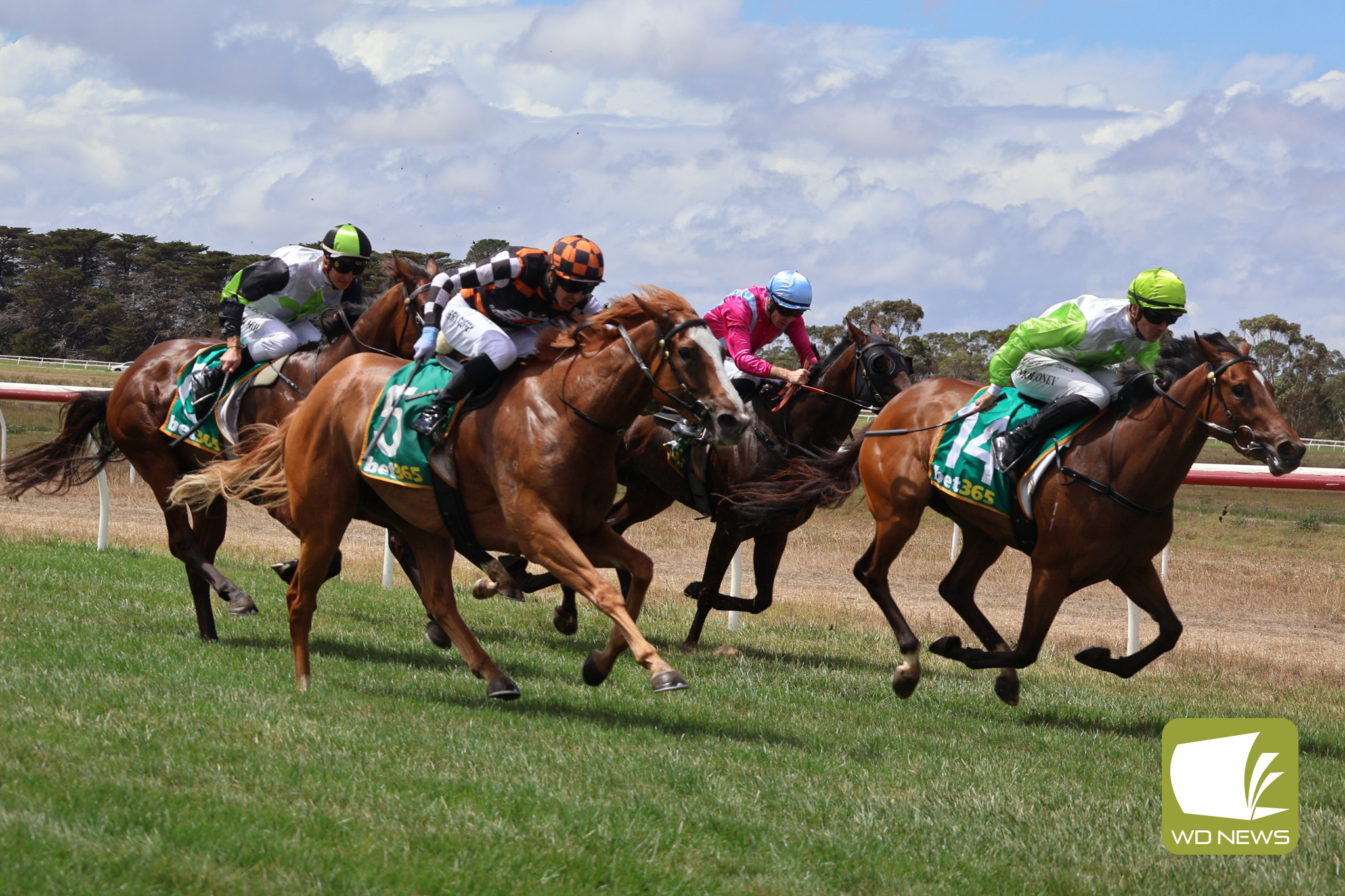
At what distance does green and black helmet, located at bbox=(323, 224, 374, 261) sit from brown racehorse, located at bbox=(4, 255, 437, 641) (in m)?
0.33

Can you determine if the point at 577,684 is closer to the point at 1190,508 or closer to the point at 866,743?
the point at 866,743

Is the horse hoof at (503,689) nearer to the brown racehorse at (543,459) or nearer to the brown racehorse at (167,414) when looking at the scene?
the brown racehorse at (543,459)

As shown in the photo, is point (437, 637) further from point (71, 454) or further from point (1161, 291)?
point (1161, 291)

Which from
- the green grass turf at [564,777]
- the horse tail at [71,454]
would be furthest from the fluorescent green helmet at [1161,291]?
the horse tail at [71,454]

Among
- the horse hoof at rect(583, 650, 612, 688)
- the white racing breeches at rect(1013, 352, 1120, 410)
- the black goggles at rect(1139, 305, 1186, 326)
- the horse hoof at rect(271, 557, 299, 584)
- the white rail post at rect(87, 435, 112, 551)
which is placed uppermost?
the black goggles at rect(1139, 305, 1186, 326)

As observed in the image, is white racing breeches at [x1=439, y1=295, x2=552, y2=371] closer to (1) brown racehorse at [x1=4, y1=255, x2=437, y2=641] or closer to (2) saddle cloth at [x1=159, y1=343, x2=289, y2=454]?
(1) brown racehorse at [x1=4, y1=255, x2=437, y2=641]

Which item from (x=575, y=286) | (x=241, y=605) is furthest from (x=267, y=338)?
(x=575, y=286)

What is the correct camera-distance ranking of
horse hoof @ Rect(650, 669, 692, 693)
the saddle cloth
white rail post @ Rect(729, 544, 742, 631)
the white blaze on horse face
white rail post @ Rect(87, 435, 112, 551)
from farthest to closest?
white rail post @ Rect(87, 435, 112, 551) < white rail post @ Rect(729, 544, 742, 631) < the saddle cloth < the white blaze on horse face < horse hoof @ Rect(650, 669, 692, 693)

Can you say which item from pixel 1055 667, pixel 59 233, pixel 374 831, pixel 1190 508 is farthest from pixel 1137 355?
pixel 59 233

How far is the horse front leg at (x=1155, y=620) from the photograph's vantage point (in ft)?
21.1

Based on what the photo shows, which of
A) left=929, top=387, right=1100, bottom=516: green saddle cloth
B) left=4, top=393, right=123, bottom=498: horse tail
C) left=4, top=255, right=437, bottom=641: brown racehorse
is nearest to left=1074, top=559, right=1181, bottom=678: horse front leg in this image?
left=929, top=387, right=1100, bottom=516: green saddle cloth

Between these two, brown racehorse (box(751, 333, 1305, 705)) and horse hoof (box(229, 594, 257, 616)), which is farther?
horse hoof (box(229, 594, 257, 616))

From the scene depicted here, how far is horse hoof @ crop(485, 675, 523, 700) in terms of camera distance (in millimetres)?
5645

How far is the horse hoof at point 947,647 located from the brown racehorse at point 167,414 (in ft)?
12.2
